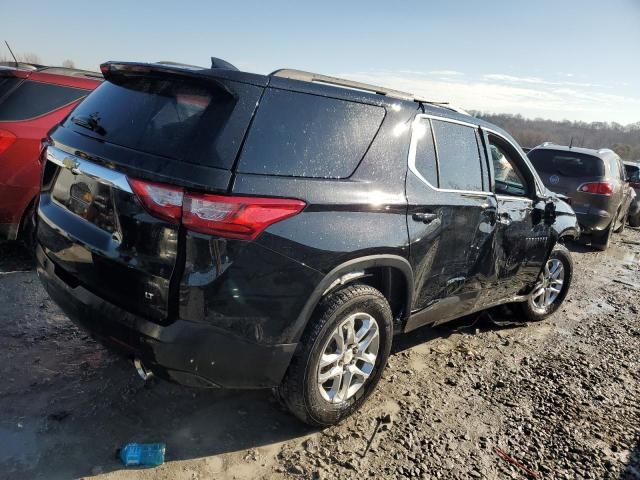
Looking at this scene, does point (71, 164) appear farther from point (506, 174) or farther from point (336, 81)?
point (506, 174)

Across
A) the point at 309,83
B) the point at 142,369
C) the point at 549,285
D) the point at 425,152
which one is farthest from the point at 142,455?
the point at 549,285

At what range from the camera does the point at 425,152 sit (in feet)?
10.1

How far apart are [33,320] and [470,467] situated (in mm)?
3198

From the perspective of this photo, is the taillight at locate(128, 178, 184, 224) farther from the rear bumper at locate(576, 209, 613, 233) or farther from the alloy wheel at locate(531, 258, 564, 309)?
the rear bumper at locate(576, 209, 613, 233)

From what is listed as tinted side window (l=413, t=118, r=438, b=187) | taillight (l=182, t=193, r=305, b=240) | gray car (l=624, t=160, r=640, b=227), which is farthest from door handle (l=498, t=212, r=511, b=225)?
gray car (l=624, t=160, r=640, b=227)

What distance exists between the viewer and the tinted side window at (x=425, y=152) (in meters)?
3.02

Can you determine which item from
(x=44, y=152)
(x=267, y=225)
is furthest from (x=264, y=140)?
(x=44, y=152)

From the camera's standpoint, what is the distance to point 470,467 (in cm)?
271

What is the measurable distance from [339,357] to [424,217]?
96 centimetres

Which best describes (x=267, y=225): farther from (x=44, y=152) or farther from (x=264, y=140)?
(x=44, y=152)

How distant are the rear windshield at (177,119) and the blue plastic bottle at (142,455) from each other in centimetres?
144

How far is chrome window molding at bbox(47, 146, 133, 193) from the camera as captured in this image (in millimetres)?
2230

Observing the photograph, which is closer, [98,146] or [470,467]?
[98,146]

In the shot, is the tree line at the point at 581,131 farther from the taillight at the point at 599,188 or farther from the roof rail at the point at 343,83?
the roof rail at the point at 343,83
